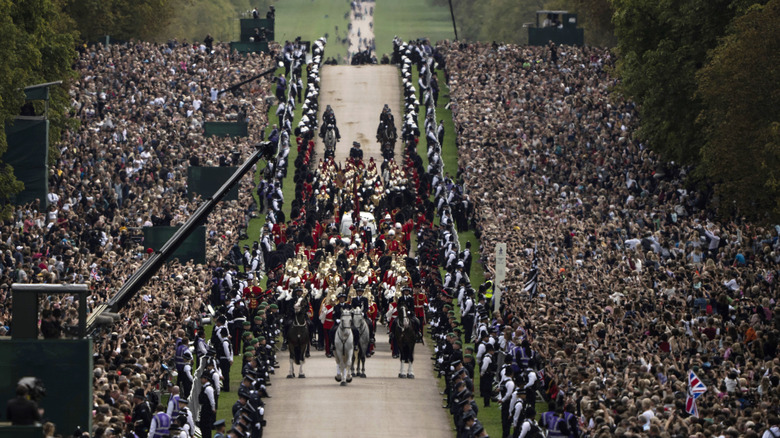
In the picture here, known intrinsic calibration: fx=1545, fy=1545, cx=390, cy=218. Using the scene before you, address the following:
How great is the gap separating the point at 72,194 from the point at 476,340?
1757cm

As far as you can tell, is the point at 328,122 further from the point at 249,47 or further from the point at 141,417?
the point at 141,417

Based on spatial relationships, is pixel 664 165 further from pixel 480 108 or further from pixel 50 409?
pixel 50 409

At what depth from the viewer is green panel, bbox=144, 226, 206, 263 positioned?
37.6 metres

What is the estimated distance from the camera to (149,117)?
61.0 metres

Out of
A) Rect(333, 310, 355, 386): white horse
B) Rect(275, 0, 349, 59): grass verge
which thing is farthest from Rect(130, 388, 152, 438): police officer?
Rect(275, 0, 349, 59): grass verge

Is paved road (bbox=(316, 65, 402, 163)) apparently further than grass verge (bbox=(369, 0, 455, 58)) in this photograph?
No

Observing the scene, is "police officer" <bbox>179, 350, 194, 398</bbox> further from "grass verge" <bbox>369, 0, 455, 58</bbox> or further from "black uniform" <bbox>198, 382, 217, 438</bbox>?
"grass verge" <bbox>369, 0, 455, 58</bbox>

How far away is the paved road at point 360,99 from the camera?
62.1 m

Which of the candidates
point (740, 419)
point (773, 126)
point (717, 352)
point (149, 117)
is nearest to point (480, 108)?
point (149, 117)

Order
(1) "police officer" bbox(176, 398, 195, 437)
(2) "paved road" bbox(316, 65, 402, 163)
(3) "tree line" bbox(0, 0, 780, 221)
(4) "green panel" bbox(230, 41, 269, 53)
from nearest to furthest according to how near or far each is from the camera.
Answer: (1) "police officer" bbox(176, 398, 195, 437) → (3) "tree line" bbox(0, 0, 780, 221) → (2) "paved road" bbox(316, 65, 402, 163) → (4) "green panel" bbox(230, 41, 269, 53)

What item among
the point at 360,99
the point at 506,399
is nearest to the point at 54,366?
the point at 506,399

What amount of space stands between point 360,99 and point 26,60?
78.7 feet

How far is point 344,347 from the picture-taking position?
1312 inches

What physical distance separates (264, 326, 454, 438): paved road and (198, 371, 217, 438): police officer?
3.80 ft
